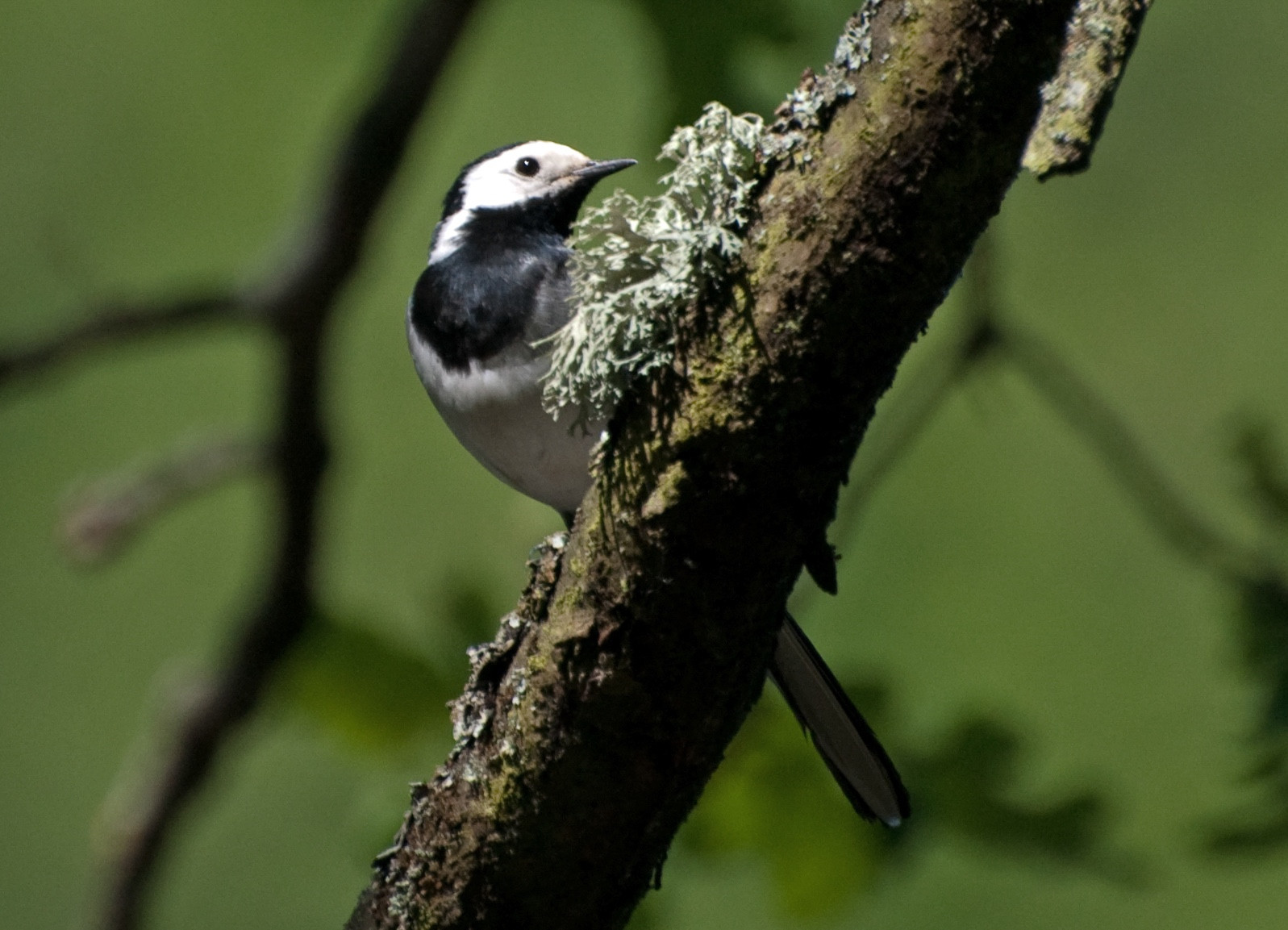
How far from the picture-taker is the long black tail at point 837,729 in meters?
1.30

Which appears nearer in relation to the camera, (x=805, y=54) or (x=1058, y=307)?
(x=805, y=54)

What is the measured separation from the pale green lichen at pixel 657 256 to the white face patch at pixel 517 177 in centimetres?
74

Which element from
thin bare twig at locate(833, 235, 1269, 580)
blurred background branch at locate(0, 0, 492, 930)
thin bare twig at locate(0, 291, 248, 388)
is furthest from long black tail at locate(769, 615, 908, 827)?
thin bare twig at locate(0, 291, 248, 388)

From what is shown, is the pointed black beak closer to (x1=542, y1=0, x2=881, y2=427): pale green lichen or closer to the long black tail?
the long black tail

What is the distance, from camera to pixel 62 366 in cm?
190

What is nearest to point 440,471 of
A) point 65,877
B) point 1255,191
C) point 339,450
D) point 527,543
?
point 527,543

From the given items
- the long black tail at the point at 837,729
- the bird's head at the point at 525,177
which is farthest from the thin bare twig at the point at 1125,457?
the bird's head at the point at 525,177

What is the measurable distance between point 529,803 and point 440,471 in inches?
95.5

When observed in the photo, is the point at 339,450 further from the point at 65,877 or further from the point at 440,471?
the point at 65,877

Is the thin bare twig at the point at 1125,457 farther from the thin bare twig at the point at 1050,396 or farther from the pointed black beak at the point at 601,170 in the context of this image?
the pointed black beak at the point at 601,170

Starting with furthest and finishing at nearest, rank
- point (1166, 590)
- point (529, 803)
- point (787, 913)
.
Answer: point (1166, 590), point (787, 913), point (529, 803)

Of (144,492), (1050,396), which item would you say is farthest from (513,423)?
(144,492)

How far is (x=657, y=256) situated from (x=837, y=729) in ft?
2.14

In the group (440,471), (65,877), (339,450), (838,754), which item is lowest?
(65,877)
